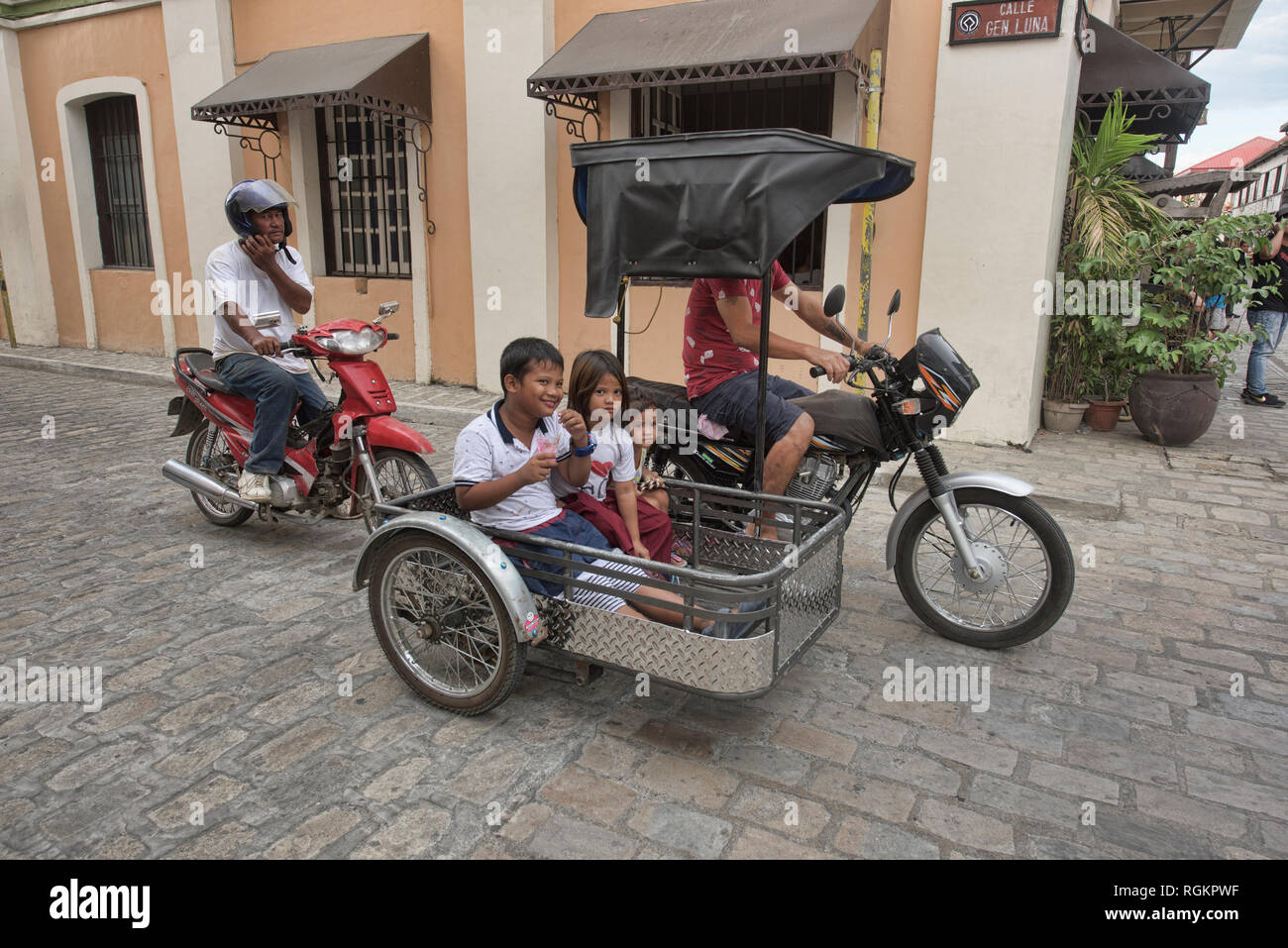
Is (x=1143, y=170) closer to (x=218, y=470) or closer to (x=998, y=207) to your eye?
(x=998, y=207)

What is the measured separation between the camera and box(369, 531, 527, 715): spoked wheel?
326 cm

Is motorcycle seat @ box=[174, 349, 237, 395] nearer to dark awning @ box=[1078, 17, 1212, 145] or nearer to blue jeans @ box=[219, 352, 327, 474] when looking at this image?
blue jeans @ box=[219, 352, 327, 474]

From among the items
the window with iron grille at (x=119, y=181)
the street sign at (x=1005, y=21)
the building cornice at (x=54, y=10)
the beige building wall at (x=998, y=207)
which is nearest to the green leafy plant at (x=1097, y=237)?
the beige building wall at (x=998, y=207)

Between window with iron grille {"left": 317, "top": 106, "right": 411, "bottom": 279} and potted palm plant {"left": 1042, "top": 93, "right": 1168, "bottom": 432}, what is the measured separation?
6851 millimetres

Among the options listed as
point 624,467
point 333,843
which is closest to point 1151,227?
point 624,467

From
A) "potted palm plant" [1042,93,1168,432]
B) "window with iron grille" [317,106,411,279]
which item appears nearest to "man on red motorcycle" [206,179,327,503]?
"window with iron grille" [317,106,411,279]

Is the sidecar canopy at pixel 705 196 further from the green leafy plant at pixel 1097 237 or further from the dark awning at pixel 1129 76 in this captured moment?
the dark awning at pixel 1129 76

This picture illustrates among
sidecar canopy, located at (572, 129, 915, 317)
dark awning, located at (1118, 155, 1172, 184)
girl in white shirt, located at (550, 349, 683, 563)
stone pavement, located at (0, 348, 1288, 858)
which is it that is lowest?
stone pavement, located at (0, 348, 1288, 858)

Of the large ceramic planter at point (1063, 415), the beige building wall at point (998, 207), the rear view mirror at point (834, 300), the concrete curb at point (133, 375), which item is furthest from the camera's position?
the concrete curb at point (133, 375)

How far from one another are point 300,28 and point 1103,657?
34.5 feet

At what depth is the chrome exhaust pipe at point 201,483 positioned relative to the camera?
5.30 meters

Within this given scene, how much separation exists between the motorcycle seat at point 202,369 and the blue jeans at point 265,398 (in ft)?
0.51

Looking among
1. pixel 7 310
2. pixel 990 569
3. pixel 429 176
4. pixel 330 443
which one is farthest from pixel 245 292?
pixel 7 310
